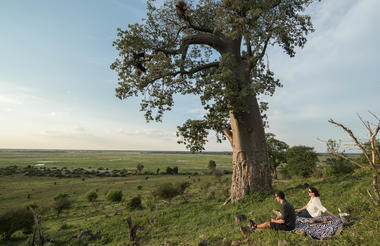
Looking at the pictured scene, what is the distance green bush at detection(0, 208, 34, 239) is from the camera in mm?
18719

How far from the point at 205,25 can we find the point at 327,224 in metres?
11.2

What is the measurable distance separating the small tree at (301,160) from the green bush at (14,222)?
36.2 meters

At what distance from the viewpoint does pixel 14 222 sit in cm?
1917

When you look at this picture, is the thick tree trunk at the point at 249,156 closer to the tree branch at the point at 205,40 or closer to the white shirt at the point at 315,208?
the tree branch at the point at 205,40

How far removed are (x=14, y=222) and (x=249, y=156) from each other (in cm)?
2366

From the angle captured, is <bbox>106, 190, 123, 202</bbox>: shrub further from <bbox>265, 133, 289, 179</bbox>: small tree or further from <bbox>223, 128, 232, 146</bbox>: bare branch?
<bbox>223, 128, 232, 146</bbox>: bare branch

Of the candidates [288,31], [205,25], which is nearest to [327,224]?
[288,31]

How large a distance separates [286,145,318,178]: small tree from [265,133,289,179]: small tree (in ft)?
5.02

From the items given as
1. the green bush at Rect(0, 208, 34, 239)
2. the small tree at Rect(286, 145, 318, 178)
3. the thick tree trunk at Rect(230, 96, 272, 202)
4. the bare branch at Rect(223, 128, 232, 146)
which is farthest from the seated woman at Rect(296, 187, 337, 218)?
the small tree at Rect(286, 145, 318, 178)

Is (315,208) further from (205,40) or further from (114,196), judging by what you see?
(114,196)

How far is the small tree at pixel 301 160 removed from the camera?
1225 inches

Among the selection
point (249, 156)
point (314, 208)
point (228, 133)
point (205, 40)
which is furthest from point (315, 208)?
point (205, 40)

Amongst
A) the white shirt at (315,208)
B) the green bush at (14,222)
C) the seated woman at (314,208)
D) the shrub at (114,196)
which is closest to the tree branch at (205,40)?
the seated woman at (314,208)

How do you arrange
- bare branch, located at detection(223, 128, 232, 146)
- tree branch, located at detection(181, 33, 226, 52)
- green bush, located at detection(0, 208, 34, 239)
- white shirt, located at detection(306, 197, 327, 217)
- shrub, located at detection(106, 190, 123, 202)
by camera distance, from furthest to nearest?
shrub, located at detection(106, 190, 123, 202) < green bush, located at detection(0, 208, 34, 239) < bare branch, located at detection(223, 128, 232, 146) < tree branch, located at detection(181, 33, 226, 52) < white shirt, located at detection(306, 197, 327, 217)
